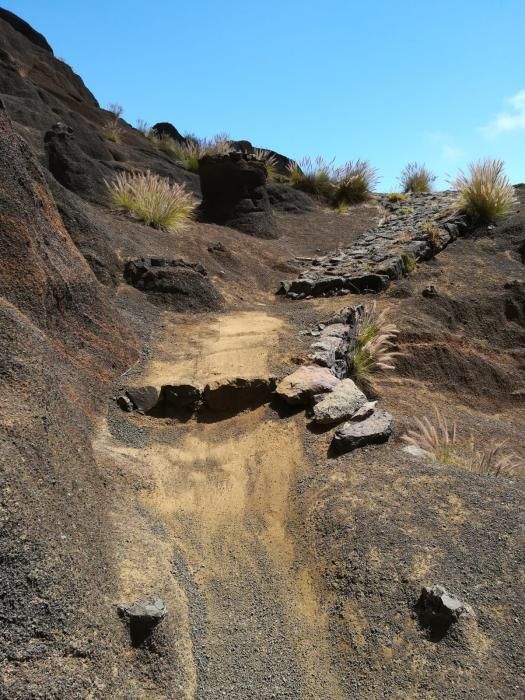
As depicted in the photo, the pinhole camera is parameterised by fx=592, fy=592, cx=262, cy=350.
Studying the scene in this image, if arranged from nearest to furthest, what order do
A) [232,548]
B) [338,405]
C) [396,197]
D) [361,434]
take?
1. [232,548]
2. [361,434]
3. [338,405]
4. [396,197]

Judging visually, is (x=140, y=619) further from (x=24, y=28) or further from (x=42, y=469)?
(x=24, y=28)

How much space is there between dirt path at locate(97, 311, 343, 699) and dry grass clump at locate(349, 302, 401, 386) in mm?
1404

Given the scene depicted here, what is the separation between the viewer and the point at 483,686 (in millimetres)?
2271

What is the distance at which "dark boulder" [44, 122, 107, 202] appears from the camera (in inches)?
404

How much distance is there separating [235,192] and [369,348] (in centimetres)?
639

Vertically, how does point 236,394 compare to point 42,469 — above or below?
above

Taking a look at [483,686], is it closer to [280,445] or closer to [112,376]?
[280,445]

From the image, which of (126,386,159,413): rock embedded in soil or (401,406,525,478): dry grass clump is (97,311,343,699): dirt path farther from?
(401,406,525,478): dry grass clump

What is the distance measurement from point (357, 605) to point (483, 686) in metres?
0.61

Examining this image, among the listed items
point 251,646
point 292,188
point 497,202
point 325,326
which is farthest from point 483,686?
point 292,188

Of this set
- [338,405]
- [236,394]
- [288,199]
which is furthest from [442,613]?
[288,199]

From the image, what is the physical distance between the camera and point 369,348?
21.0 feet

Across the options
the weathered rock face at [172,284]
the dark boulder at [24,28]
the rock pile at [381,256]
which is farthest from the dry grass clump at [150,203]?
the dark boulder at [24,28]

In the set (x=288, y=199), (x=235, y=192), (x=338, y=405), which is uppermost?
(x=288, y=199)
